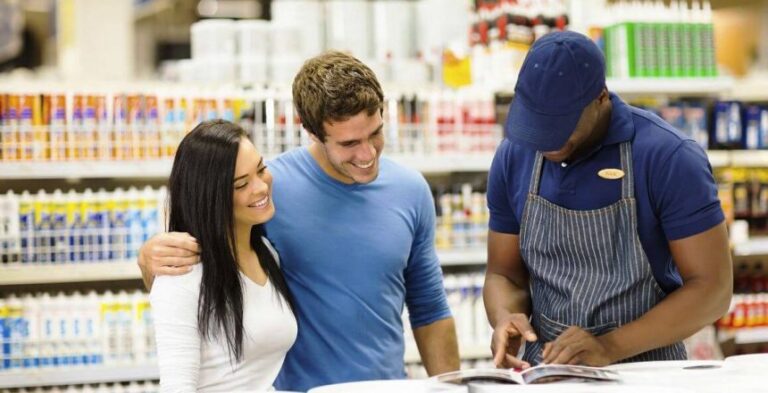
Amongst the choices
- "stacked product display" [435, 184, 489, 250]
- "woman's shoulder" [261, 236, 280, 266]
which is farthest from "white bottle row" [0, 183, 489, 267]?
"woman's shoulder" [261, 236, 280, 266]

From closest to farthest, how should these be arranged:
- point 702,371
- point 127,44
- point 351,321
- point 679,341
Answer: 1. point 702,371
2. point 679,341
3. point 351,321
4. point 127,44

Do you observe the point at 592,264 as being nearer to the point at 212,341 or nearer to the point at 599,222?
the point at 599,222

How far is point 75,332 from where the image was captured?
4008 millimetres

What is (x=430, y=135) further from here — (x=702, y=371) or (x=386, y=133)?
(x=702, y=371)

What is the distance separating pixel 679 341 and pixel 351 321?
80 centimetres

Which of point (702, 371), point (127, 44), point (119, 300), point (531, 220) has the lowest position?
point (119, 300)

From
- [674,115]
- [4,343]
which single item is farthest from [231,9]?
[4,343]

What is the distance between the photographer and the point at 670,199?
2113 millimetres

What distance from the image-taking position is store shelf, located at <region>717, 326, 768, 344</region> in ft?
16.0

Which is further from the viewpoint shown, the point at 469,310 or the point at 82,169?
the point at 469,310

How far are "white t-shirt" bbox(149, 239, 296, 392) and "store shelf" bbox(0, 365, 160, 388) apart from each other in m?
1.91

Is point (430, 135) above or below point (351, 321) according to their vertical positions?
above

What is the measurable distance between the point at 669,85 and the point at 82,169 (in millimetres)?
2791

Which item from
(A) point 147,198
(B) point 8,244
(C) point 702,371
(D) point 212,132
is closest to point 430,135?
(A) point 147,198
